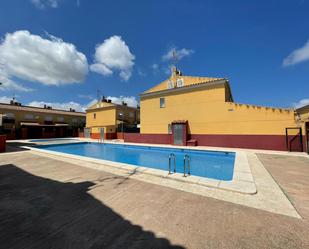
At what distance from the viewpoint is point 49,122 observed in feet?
120

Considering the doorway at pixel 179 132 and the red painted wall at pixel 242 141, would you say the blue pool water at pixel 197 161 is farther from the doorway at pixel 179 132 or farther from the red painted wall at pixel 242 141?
the red painted wall at pixel 242 141

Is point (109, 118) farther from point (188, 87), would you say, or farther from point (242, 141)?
point (242, 141)

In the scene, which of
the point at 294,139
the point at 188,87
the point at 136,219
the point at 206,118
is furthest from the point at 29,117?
the point at 294,139

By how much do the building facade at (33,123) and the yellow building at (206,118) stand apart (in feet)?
76.0

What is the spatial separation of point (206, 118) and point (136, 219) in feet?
49.6

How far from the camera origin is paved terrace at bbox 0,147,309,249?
8.76ft

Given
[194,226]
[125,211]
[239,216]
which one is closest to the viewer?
[194,226]

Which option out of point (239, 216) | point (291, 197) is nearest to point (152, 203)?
point (239, 216)

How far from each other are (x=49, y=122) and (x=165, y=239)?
42616mm

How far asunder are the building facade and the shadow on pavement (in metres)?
34.4

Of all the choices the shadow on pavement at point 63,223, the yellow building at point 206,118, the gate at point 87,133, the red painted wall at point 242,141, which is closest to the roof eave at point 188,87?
the yellow building at point 206,118

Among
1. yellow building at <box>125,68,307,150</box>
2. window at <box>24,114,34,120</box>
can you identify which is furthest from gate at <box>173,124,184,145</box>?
window at <box>24,114,34,120</box>

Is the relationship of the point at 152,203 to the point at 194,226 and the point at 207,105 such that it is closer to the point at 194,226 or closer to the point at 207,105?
the point at 194,226

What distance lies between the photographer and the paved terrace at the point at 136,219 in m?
2.67
